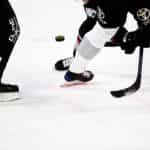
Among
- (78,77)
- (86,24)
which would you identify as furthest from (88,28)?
(78,77)

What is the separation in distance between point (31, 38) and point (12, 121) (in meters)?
1.88

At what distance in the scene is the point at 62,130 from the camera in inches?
61.9

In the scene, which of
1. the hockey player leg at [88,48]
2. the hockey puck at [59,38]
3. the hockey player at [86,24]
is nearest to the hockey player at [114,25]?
the hockey player leg at [88,48]

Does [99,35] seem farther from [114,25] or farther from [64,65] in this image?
[64,65]

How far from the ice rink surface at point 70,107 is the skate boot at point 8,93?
39 millimetres

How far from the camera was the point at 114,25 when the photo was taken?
5.89 ft

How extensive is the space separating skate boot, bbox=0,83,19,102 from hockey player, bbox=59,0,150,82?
0.33 m

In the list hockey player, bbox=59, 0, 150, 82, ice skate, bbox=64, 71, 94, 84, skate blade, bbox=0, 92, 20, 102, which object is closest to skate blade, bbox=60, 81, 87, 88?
ice skate, bbox=64, 71, 94, 84

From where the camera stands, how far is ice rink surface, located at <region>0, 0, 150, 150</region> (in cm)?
147

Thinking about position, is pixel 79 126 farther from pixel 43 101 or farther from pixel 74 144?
pixel 43 101

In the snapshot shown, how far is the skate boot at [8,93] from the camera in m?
1.94

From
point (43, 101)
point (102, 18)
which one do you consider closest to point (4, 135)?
point (43, 101)

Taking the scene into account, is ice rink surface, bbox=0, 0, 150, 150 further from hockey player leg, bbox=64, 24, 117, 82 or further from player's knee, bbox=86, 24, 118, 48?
player's knee, bbox=86, 24, 118, 48

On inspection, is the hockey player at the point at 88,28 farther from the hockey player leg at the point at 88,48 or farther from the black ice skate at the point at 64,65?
the hockey player leg at the point at 88,48
